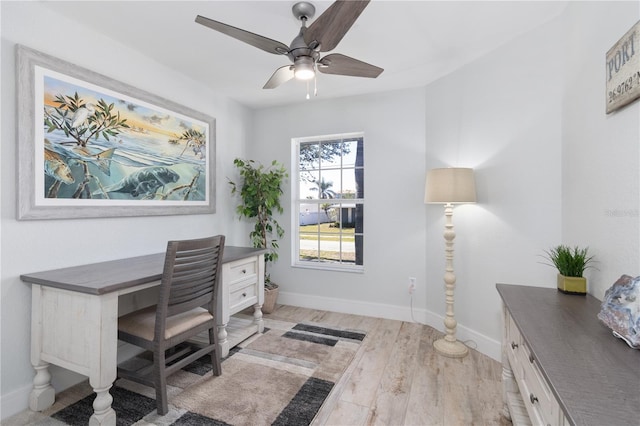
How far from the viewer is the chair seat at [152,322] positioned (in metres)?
1.78

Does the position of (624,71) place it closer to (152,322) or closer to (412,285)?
(412,285)

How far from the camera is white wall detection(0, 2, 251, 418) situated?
1.70 metres

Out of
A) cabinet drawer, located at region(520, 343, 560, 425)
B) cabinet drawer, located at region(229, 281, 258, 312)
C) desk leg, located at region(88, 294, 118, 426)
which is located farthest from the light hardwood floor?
desk leg, located at region(88, 294, 118, 426)

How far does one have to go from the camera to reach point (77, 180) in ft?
6.62

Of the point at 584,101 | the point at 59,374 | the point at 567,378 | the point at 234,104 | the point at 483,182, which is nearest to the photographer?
the point at 567,378

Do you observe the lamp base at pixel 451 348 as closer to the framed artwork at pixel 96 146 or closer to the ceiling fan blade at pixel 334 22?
the ceiling fan blade at pixel 334 22

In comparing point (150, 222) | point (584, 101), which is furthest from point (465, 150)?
point (150, 222)

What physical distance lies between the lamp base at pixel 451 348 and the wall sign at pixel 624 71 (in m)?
1.92

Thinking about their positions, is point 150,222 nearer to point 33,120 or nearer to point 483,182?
point 33,120

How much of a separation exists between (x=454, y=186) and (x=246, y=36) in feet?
5.90

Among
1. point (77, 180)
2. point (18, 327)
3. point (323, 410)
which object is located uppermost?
point (77, 180)

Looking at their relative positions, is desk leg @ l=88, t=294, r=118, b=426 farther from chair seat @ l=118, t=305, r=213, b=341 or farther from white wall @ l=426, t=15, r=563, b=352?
white wall @ l=426, t=15, r=563, b=352

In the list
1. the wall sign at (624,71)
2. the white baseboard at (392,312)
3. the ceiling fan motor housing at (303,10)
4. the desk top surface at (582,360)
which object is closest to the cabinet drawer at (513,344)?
Answer: the desk top surface at (582,360)

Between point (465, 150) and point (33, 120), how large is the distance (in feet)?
10.4
